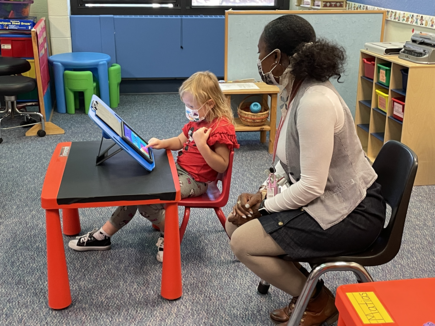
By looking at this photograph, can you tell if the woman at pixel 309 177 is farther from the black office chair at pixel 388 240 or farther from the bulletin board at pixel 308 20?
the bulletin board at pixel 308 20

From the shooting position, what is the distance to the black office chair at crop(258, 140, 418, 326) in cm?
142

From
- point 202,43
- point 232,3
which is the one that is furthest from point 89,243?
point 232,3

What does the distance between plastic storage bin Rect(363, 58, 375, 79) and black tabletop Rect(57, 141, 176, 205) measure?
6.09 feet

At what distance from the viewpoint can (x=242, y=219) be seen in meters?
1.66

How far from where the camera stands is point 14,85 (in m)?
3.75

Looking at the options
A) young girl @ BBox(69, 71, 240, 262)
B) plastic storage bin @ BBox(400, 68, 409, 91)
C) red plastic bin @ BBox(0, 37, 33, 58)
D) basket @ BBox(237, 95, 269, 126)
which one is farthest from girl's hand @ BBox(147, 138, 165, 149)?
red plastic bin @ BBox(0, 37, 33, 58)

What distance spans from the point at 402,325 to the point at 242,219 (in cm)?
82

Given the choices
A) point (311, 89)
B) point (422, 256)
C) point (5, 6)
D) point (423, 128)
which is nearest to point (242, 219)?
point (311, 89)

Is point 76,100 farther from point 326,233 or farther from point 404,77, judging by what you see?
point 326,233

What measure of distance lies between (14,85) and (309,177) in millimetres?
3002

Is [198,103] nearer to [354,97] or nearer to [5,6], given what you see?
[354,97]

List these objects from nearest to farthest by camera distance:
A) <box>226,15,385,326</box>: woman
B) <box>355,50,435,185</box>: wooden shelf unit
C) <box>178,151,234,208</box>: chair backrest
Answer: <box>226,15,385,326</box>: woman, <box>178,151,234,208</box>: chair backrest, <box>355,50,435,185</box>: wooden shelf unit

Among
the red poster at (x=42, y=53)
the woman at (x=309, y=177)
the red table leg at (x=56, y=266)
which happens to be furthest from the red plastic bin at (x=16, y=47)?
the woman at (x=309, y=177)

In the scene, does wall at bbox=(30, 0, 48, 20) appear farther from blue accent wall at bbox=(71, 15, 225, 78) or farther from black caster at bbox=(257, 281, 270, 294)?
black caster at bbox=(257, 281, 270, 294)
